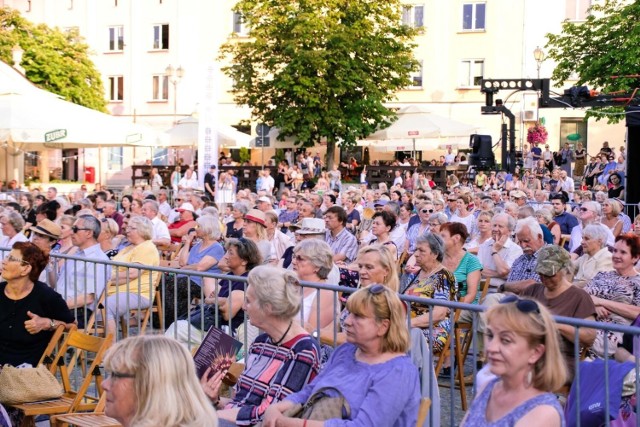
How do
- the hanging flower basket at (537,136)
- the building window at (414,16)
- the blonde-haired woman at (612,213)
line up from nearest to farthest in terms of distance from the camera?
the blonde-haired woman at (612,213) → the hanging flower basket at (537,136) → the building window at (414,16)

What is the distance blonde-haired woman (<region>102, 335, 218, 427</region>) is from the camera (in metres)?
3.81

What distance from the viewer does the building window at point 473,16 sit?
154 ft

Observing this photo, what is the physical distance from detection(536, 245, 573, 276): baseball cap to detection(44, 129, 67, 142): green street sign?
13.0 metres

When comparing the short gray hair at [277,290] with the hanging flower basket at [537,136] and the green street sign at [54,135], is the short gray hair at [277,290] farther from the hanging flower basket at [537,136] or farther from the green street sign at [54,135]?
the hanging flower basket at [537,136]

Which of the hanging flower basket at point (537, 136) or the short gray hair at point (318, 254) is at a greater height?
the hanging flower basket at point (537, 136)

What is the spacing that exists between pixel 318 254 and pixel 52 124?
41.7 ft

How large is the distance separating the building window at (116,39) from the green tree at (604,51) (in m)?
24.3

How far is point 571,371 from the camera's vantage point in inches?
209

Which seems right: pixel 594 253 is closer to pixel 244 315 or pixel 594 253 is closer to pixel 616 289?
pixel 616 289

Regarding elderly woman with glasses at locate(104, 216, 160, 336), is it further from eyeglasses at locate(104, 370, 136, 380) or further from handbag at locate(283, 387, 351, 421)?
eyeglasses at locate(104, 370, 136, 380)

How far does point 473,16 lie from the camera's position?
155 feet

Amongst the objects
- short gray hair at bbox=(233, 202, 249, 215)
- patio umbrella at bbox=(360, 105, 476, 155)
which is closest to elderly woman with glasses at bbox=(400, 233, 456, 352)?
short gray hair at bbox=(233, 202, 249, 215)

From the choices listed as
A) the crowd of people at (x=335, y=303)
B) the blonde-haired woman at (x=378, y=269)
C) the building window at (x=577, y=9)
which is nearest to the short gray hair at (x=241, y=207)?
the crowd of people at (x=335, y=303)

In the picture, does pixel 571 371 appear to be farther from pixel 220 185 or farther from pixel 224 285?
pixel 220 185
